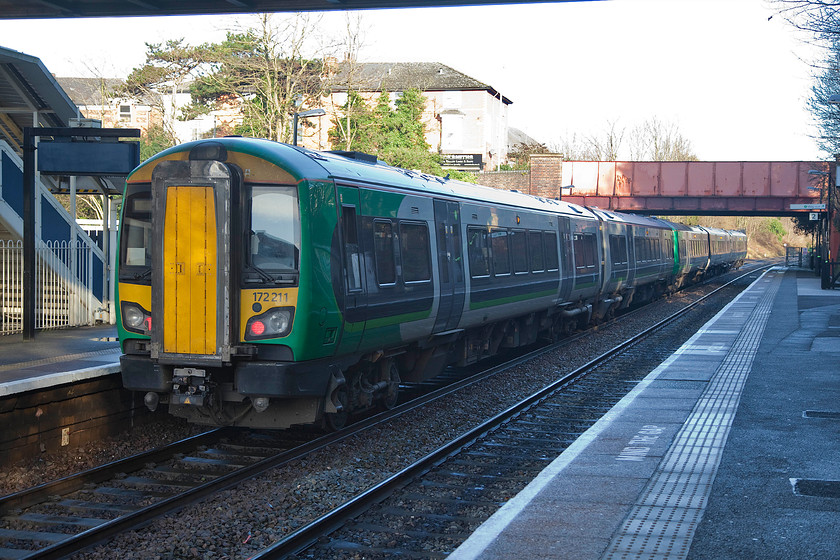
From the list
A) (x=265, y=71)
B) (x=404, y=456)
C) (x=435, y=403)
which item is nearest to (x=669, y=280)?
(x=265, y=71)

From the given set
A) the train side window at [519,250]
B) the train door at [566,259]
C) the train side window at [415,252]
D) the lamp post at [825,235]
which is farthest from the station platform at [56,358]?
the lamp post at [825,235]

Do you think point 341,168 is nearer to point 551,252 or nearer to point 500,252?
point 500,252

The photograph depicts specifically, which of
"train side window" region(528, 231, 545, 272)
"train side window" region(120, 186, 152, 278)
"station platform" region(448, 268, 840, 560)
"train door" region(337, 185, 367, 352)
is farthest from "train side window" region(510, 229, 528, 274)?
"train side window" region(120, 186, 152, 278)

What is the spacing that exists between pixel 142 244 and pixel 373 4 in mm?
3676

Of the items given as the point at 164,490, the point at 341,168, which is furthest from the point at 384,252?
the point at 164,490

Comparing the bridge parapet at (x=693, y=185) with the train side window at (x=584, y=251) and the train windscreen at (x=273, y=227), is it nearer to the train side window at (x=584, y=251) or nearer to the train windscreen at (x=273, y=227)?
the train side window at (x=584, y=251)

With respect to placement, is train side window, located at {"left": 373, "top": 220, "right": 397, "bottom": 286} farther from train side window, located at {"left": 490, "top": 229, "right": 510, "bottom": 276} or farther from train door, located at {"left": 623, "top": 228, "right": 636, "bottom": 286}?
train door, located at {"left": 623, "top": 228, "right": 636, "bottom": 286}

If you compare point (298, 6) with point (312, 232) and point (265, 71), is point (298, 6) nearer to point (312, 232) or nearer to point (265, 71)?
point (312, 232)

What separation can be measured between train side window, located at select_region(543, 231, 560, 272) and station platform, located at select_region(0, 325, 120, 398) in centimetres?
804

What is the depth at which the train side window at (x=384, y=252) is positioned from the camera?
9.70 m

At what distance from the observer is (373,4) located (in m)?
9.78

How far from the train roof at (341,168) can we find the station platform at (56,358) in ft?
7.54

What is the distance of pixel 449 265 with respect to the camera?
1184 centimetres

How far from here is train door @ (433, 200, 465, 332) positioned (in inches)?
456
